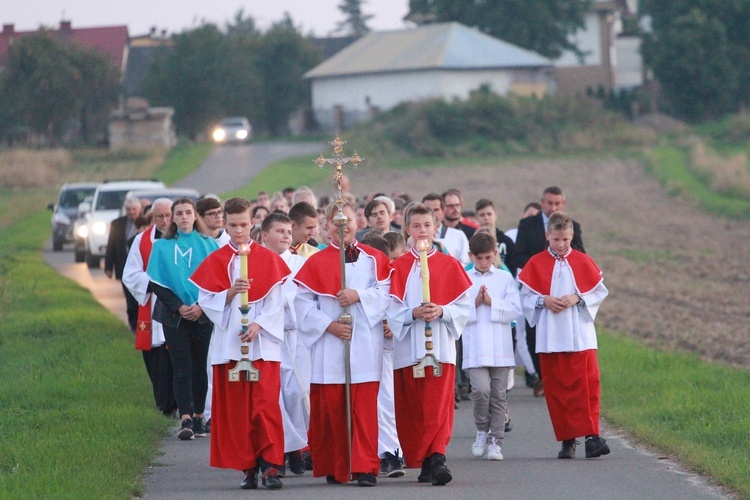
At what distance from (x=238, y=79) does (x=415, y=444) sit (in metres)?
82.1

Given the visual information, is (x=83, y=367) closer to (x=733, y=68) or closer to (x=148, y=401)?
(x=148, y=401)

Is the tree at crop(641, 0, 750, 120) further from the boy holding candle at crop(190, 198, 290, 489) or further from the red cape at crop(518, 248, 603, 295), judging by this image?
the boy holding candle at crop(190, 198, 290, 489)

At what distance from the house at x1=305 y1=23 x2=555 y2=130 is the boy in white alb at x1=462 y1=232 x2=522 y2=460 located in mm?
69279

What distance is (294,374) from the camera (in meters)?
10.0

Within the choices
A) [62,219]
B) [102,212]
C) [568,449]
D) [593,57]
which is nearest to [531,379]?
[568,449]

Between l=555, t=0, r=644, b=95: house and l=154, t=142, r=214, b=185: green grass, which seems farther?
l=555, t=0, r=644, b=95: house

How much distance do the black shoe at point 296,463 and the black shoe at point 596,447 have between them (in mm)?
2160

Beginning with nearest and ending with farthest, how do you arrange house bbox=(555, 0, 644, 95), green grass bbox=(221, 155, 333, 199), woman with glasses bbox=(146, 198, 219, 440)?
1. woman with glasses bbox=(146, 198, 219, 440)
2. green grass bbox=(221, 155, 333, 199)
3. house bbox=(555, 0, 644, 95)

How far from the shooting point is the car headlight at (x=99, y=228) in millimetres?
27266

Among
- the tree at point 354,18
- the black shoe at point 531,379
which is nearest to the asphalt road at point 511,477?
the black shoe at point 531,379

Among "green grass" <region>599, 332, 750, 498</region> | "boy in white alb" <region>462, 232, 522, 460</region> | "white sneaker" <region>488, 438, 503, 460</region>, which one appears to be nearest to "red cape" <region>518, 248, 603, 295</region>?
"boy in white alb" <region>462, 232, 522, 460</region>

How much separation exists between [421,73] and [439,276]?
73.8 m

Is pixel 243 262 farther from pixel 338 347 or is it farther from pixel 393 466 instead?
pixel 393 466

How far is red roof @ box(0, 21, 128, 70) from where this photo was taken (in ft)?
198
